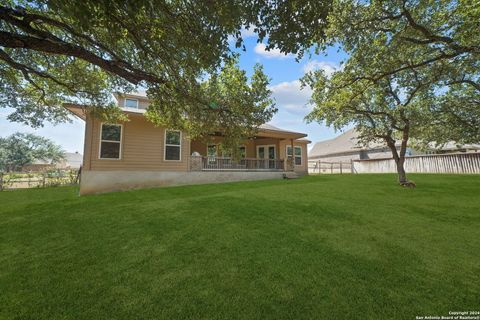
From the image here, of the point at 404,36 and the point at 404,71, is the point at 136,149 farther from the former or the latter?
the point at 404,71

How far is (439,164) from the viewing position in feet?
50.2

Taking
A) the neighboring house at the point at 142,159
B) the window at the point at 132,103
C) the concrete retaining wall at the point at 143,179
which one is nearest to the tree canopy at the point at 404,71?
the neighboring house at the point at 142,159

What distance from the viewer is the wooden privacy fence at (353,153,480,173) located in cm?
1364

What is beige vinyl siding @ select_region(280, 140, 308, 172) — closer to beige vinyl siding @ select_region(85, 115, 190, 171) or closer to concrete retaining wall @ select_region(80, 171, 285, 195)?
concrete retaining wall @ select_region(80, 171, 285, 195)

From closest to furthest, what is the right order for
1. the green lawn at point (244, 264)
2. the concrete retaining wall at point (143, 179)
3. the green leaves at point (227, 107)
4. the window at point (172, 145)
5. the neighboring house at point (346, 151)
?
the green lawn at point (244, 264) → the green leaves at point (227, 107) → the concrete retaining wall at point (143, 179) → the window at point (172, 145) → the neighboring house at point (346, 151)

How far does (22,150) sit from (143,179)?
5698 cm

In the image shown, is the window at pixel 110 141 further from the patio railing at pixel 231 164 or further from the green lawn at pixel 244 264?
the green lawn at pixel 244 264

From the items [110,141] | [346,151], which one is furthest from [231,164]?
[346,151]

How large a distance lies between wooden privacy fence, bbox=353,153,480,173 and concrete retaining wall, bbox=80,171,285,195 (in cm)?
1308

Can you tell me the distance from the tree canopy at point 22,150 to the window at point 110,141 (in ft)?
163

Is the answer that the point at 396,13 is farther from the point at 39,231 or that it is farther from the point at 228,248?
the point at 39,231

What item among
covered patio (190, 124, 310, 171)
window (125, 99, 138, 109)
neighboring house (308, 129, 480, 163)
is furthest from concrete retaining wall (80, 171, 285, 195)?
neighboring house (308, 129, 480, 163)

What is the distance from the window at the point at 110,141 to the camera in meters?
10.5

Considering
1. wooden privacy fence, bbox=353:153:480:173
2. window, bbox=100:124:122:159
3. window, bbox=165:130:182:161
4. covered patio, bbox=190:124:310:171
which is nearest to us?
window, bbox=100:124:122:159
